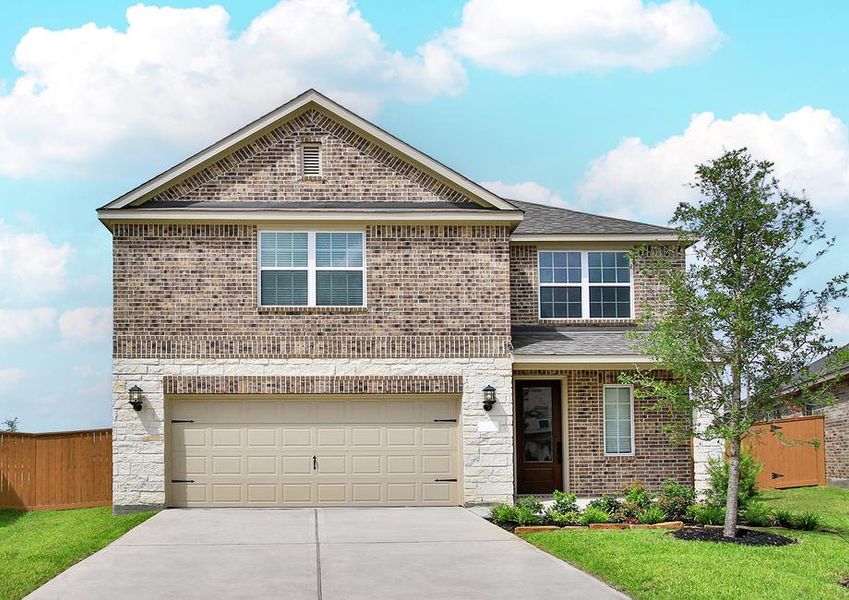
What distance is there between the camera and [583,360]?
20.7 m

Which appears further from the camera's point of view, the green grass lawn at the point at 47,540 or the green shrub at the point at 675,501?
the green shrub at the point at 675,501

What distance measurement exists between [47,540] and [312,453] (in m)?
5.16

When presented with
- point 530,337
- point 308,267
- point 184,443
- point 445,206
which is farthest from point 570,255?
point 184,443

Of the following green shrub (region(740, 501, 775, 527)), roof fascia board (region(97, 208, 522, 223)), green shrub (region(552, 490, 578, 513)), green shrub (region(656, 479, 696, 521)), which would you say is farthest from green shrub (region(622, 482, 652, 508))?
roof fascia board (region(97, 208, 522, 223))

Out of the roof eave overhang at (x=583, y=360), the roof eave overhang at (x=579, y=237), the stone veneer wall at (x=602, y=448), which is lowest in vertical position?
the stone veneer wall at (x=602, y=448)

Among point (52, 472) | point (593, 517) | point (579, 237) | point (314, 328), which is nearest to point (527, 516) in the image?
point (593, 517)

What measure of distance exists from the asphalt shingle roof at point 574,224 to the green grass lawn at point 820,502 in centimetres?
648

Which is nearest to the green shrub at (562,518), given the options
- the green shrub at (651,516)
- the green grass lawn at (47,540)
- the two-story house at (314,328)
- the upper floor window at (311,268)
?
the green shrub at (651,516)

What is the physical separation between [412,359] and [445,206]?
121 inches

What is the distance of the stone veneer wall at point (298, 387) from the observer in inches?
787

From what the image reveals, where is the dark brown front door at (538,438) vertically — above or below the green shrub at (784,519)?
above

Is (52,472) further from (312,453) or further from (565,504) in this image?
(565,504)

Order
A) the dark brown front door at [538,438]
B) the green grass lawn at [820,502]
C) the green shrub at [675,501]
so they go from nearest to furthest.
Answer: the green shrub at [675,501], the green grass lawn at [820,502], the dark brown front door at [538,438]

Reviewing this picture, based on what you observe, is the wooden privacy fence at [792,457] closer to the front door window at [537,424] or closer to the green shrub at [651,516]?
the front door window at [537,424]
